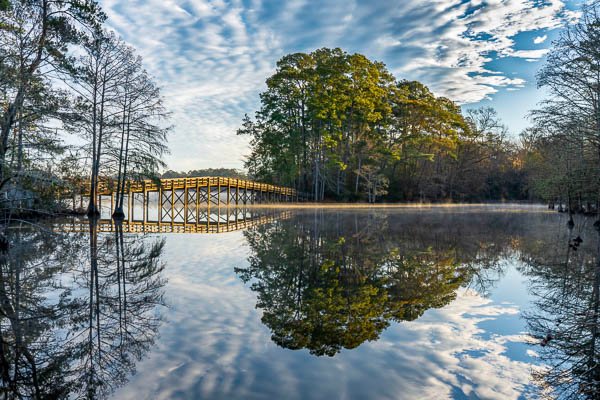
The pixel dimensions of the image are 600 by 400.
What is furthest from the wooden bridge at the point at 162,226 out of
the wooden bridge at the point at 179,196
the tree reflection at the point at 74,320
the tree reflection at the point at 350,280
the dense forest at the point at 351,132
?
the dense forest at the point at 351,132

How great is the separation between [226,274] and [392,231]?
8.07 m

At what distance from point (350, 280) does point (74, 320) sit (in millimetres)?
3884

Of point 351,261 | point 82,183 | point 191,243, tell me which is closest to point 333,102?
point 82,183

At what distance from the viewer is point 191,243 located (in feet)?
37.6

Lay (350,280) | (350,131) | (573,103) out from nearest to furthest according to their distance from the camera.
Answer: (350,280)
(573,103)
(350,131)

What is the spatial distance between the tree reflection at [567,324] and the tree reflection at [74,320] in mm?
3459

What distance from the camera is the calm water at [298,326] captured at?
10.1 ft

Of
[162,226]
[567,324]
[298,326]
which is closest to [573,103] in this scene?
[567,324]

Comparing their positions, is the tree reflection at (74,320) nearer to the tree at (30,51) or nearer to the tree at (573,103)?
the tree at (30,51)

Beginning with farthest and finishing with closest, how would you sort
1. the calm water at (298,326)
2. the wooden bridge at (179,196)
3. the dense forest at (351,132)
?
the dense forest at (351,132) → the wooden bridge at (179,196) → the calm water at (298,326)

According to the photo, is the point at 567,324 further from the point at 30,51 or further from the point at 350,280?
the point at 30,51

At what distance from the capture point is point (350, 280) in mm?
6480

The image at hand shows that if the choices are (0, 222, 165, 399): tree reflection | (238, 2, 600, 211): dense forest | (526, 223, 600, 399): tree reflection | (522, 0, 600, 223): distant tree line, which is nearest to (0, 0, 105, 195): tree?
(0, 222, 165, 399): tree reflection

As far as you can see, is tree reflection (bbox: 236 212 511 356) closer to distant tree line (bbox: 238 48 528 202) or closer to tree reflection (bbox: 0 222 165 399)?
tree reflection (bbox: 0 222 165 399)
